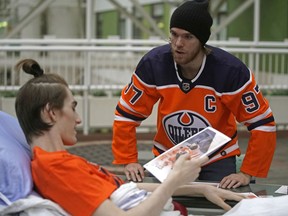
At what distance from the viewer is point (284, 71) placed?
848 centimetres

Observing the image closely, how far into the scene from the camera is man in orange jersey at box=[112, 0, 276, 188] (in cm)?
304

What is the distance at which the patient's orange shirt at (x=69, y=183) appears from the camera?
2.09 m

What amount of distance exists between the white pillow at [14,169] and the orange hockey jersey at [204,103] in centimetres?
95

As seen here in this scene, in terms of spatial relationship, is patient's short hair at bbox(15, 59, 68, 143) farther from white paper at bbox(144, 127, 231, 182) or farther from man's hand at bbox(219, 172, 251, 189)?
man's hand at bbox(219, 172, 251, 189)

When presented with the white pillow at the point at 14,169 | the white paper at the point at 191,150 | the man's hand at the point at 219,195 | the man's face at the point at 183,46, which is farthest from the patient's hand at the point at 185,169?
the man's face at the point at 183,46

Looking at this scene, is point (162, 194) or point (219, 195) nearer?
point (162, 194)

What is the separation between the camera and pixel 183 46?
3008 mm

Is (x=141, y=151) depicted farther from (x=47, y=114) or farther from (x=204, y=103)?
(x=47, y=114)

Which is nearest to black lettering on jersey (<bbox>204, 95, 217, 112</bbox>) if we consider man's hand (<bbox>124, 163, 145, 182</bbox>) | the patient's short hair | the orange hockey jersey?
the orange hockey jersey

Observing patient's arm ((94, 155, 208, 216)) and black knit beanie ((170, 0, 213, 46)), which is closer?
patient's arm ((94, 155, 208, 216))

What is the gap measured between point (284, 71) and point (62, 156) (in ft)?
22.3

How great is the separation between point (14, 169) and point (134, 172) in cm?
97

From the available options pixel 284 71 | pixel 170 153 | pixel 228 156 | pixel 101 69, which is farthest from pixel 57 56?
pixel 170 153

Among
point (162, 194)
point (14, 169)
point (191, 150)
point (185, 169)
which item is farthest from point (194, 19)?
point (14, 169)
